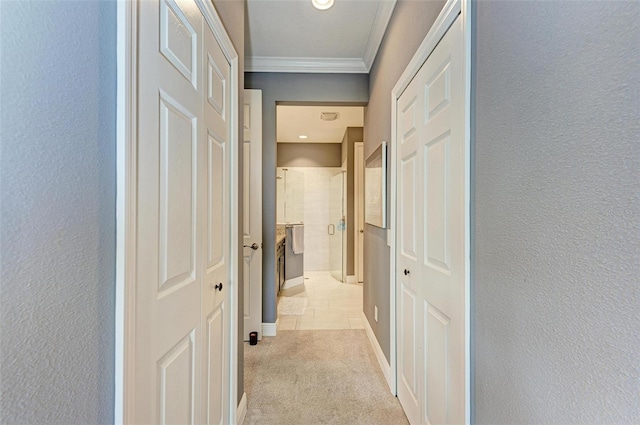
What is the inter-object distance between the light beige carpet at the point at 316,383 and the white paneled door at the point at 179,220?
56 cm

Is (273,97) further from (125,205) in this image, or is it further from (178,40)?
(125,205)

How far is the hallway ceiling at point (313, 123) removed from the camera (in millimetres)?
4148

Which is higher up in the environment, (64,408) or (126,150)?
(126,150)

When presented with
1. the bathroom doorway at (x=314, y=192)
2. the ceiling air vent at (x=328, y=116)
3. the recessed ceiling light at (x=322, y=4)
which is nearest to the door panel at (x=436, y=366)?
the recessed ceiling light at (x=322, y=4)

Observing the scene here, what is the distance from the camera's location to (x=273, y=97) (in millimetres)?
2879

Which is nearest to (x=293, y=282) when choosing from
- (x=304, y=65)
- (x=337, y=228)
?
(x=337, y=228)

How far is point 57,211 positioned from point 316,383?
2.06 meters

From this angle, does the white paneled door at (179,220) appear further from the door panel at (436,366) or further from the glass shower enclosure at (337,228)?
the glass shower enclosure at (337,228)

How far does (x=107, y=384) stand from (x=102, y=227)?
0.34 meters

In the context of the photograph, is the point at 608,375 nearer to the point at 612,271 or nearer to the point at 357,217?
the point at 612,271

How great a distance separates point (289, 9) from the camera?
2.12 meters

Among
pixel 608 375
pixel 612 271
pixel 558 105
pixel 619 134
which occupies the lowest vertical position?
pixel 608 375

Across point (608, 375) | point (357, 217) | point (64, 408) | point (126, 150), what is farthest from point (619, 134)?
point (357, 217)

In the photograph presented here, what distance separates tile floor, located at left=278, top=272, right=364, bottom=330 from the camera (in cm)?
324
